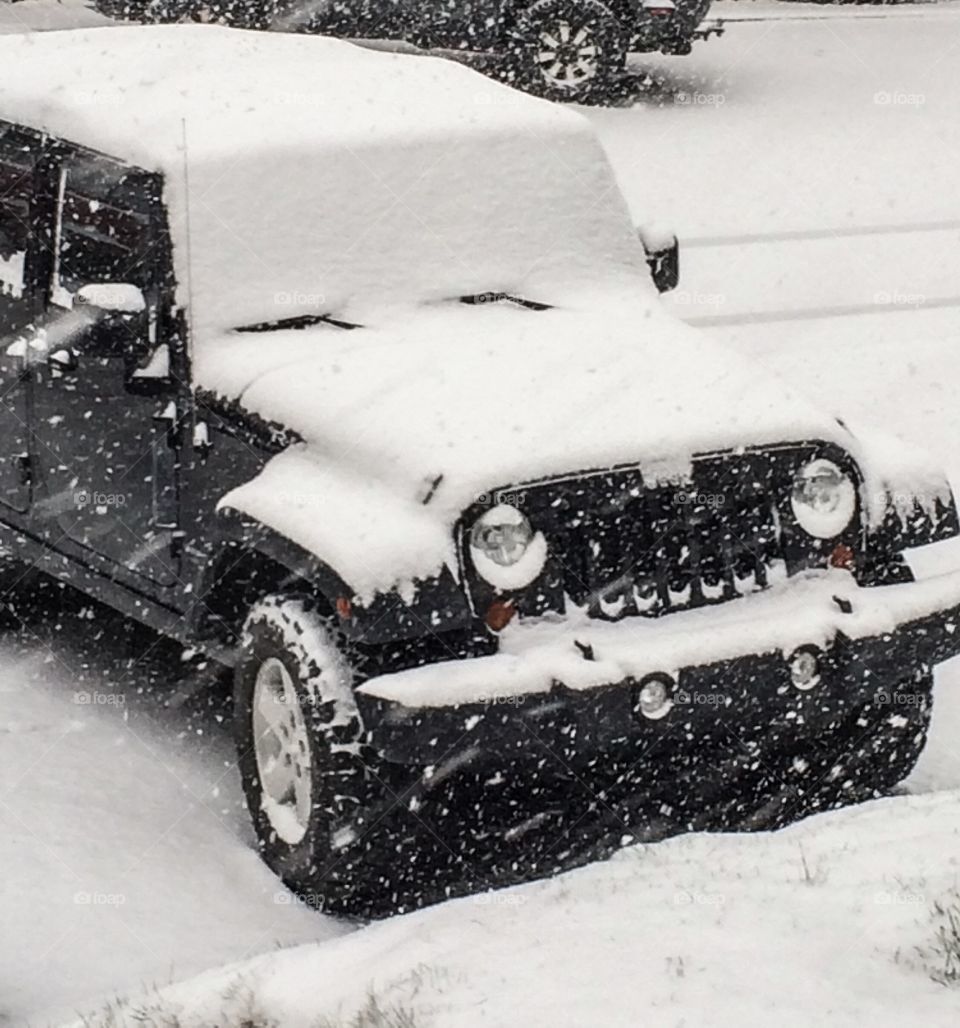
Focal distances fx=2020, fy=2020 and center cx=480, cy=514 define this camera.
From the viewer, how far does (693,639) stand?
5105mm

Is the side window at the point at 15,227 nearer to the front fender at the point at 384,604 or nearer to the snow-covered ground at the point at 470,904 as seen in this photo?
the snow-covered ground at the point at 470,904

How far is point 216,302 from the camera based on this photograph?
595cm

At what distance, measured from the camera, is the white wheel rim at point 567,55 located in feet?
52.6

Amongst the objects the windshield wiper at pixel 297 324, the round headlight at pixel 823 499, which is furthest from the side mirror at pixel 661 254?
the round headlight at pixel 823 499

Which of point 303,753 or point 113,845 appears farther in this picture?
point 113,845

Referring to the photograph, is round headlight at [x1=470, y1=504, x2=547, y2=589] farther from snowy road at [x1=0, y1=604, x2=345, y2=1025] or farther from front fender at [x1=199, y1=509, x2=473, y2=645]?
snowy road at [x1=0, y1=604, x2=345, y2=1025]

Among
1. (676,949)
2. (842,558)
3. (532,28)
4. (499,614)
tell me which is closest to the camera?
(676,949)

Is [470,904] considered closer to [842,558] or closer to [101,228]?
[842,558]

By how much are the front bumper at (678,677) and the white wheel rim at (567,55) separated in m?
11.2

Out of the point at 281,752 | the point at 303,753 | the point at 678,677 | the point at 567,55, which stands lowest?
the point at 567,55

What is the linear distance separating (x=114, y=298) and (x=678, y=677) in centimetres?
192

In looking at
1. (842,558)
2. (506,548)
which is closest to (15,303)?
(506,548)

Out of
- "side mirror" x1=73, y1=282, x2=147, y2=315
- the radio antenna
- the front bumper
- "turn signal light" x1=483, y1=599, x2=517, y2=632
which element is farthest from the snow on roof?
the front bumper

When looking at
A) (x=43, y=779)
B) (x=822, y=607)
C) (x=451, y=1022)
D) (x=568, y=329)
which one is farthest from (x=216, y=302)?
(x=451, y=1022)
